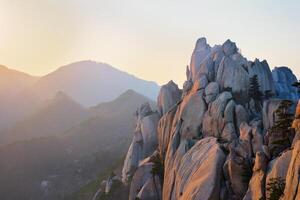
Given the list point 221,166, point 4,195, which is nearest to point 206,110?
point 221,166

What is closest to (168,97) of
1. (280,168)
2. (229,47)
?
(229,47)

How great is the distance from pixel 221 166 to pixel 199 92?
74.0 feet

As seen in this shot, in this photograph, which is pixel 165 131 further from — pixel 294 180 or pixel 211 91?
pixel 294 180

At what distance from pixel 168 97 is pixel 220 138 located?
32.5 metres

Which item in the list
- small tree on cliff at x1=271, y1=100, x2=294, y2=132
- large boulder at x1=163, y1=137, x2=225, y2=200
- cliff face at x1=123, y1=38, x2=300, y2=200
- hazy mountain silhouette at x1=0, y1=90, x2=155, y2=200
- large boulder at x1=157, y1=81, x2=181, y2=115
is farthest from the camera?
hazy mountain silhouette at x1=0, y1=90, x2=155, y2=200

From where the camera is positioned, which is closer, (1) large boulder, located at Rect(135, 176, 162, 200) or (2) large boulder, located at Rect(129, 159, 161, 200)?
(1) large boulder, located at Rect(135, 176, 162, 200)

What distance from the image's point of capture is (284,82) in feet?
285

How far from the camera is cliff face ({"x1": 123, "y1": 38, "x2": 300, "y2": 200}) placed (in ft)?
156

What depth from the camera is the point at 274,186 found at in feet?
133

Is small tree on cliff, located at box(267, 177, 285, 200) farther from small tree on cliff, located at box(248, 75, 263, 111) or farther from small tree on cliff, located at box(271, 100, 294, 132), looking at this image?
small tree on cliff, located at box(248, 75, 263, 111)

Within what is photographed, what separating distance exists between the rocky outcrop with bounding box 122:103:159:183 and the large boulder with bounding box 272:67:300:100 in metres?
27.8

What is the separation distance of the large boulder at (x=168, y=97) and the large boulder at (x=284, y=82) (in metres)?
21.6

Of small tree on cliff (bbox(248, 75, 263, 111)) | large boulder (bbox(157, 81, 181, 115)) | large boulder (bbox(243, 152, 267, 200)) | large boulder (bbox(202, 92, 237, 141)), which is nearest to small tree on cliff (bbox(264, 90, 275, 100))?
small tree on cliff (bbox(248, 75, 263, 111))

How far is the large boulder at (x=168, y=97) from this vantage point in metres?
94.2
